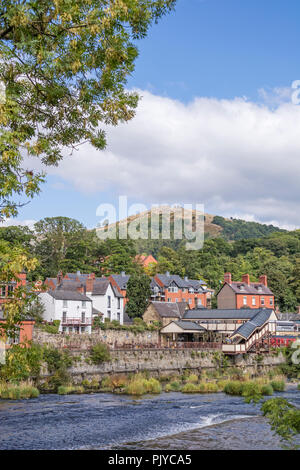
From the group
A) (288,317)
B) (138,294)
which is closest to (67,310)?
(138,294)

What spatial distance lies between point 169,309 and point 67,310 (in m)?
19.4

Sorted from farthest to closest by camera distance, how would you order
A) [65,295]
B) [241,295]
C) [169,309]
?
[241,295], [169,309], [65,295]

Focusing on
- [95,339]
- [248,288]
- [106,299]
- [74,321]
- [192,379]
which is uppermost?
[248,288]

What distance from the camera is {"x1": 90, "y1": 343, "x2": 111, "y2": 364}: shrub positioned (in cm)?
4606

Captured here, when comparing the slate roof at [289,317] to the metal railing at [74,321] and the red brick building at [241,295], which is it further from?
the metal railing at [74,321]

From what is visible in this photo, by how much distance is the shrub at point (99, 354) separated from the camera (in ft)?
151

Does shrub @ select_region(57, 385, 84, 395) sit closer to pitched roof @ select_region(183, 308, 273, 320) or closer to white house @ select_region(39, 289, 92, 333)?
white house @ select_region(39, 289, 92, 333)

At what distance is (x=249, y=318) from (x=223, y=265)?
50816 millimetres

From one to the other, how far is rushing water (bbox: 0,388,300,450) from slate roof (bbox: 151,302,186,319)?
34.9 meters

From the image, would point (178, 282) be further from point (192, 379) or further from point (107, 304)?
point (192, 379)

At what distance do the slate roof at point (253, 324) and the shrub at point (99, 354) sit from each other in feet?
65.8

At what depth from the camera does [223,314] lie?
6844 centimetres
